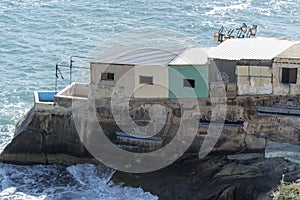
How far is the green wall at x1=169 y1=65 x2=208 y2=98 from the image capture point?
42.2 metres

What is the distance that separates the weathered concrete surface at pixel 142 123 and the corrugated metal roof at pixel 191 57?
239cm

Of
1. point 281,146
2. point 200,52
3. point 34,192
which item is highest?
point 200,52

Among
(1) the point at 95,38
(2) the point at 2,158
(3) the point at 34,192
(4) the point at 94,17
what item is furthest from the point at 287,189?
(4) the point at 94,17

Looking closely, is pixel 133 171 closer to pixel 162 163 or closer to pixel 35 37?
pixel 162 163

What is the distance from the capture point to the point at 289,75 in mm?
40875

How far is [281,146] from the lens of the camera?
1630 inches

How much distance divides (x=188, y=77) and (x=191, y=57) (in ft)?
5.67

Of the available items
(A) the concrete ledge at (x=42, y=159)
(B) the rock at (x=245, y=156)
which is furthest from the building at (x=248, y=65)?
(A) the concrete ledge at (x=42, y=159)

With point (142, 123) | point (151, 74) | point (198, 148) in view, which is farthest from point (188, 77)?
point (198, 148)

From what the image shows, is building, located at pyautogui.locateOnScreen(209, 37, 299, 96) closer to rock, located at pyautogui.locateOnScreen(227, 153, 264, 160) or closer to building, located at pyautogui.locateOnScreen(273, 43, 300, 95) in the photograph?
building, located at pyautogui.locateOnScreen(273, 43, 300, 95)

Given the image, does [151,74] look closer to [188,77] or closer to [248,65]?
[188,77]

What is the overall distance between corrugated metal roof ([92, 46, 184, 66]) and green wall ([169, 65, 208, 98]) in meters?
0.93

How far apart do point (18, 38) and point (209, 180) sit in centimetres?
4064

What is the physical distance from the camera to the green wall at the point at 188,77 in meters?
42.2
